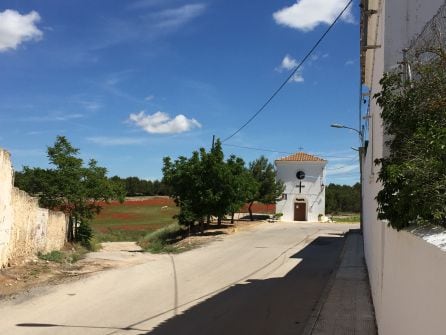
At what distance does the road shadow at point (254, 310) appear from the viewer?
10.0 meters

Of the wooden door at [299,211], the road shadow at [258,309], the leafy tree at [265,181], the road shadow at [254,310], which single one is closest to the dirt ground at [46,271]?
the road shadow at [254,310]

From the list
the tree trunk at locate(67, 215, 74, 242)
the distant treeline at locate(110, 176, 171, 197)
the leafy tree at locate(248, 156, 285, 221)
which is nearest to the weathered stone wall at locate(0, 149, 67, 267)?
the tree trunk at locate(67, 215, 74, 242)

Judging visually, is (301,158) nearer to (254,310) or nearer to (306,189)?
(306,189)

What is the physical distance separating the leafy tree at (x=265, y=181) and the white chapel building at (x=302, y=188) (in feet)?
8.55

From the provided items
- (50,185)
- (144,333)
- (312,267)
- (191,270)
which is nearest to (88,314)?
(144,333)

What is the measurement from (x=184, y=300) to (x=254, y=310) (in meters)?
2.27

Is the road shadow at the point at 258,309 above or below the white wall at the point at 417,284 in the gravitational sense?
below

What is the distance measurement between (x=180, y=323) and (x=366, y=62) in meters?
9.24

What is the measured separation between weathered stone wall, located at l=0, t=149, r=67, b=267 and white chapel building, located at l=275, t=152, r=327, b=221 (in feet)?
112

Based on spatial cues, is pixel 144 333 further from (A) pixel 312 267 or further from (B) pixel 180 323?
(A) pixel 312 267

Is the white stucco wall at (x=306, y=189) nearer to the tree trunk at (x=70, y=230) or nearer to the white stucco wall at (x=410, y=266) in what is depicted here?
the tree trunk at (x=70, y=230)

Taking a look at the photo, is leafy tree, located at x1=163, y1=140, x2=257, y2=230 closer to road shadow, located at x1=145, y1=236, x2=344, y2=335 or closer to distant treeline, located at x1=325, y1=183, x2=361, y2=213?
road shadow, located at x1=145, y1=236, x2=344, y2=335

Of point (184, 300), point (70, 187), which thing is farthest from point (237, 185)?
point (184, 300)

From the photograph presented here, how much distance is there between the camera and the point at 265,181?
5128 cm
